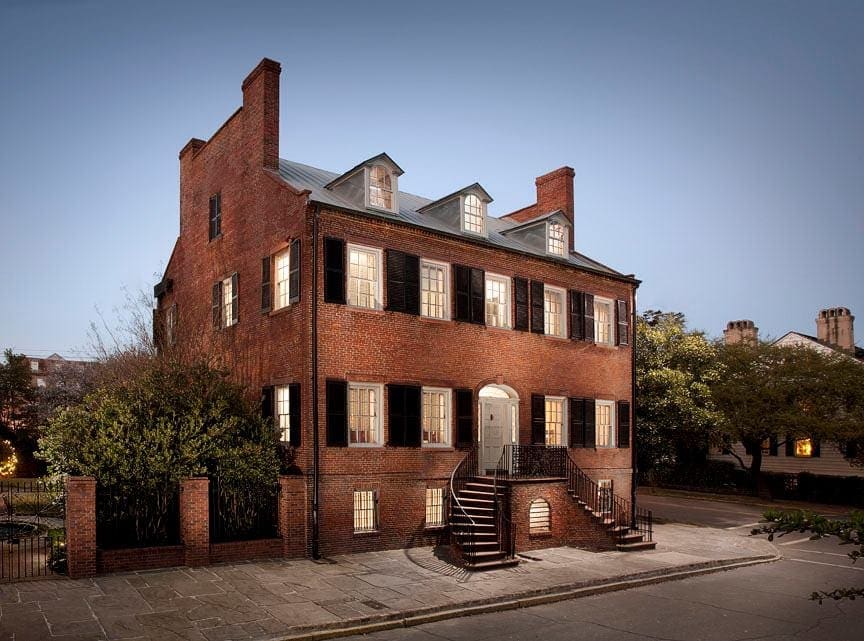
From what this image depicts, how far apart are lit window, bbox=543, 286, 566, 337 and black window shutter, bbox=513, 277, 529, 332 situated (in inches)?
43.8

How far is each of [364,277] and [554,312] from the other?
288 inches

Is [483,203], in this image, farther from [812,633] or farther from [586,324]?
[812,633]

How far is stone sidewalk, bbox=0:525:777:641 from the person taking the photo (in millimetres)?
10742

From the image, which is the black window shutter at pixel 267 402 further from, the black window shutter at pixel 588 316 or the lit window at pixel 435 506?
the black window shutter at pixel 588 316

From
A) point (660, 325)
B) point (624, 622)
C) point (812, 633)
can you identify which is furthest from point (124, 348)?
point (660, 325)

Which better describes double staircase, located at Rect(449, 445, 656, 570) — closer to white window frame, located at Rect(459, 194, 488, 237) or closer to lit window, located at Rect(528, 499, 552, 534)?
lit window, located at Rect(528, 499, 552, 534)

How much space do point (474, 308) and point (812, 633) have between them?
11.1 meters

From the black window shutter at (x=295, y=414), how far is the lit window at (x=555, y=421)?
814cm

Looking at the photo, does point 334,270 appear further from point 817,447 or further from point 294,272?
point 817,447

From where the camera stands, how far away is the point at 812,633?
11.5 meters

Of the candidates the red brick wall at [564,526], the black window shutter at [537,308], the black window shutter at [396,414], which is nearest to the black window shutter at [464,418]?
the black window shutter at [396,414]

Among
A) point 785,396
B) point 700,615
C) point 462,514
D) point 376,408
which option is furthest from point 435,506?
point 785,396

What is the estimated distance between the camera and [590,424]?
22891 millimetres

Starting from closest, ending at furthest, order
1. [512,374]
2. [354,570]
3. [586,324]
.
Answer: [354,570]
[512,374]
[586,324]
